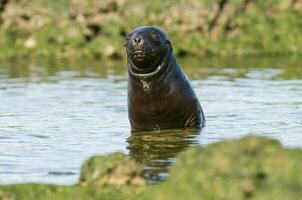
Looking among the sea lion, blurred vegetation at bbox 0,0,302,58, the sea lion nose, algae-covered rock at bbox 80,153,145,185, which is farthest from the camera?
blurred vegetation at bbox 0,0,302,58

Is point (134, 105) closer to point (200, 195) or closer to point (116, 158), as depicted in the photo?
point (116, 158)

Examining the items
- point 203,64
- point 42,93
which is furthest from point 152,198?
point 203,64

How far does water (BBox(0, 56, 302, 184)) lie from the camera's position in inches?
427

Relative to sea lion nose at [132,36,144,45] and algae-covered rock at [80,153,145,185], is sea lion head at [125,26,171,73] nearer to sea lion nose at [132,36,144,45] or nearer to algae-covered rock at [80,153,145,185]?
sea lion nose at [132,36,144,45]

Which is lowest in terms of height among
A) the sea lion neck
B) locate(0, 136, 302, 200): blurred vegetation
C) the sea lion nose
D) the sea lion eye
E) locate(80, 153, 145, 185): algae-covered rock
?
locate(80, 153, 145, 185): algae-covered rock

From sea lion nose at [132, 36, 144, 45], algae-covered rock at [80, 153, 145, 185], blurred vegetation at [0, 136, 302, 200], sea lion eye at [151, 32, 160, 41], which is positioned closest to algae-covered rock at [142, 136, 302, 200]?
blurred vegetation at [0, 136, 302, 200]

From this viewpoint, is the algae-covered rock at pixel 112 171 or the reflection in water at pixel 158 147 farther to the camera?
the reflection in water at pixel 158 147

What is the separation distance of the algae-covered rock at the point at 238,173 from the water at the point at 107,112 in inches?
63.8

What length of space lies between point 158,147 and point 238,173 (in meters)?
4.53

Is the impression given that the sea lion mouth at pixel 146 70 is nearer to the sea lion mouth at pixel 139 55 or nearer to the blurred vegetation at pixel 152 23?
the sea lion mouth at pixel 139 55

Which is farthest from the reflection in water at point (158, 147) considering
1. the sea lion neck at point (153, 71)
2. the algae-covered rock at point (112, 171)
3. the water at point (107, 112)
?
the sea lion neck at point (153, 71)

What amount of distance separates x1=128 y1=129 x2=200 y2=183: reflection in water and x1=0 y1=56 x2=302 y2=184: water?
1cm

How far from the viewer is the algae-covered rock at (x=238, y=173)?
7.01 meters

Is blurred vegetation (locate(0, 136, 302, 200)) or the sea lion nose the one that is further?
the sea lion nose
